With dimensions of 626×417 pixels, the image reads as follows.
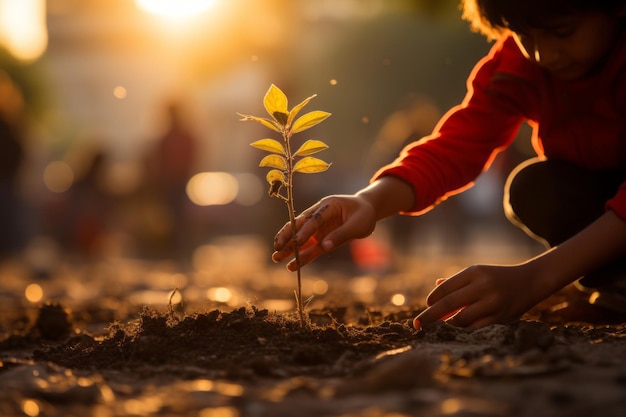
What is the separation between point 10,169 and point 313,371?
27.2 ft

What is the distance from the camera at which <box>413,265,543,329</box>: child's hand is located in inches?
102

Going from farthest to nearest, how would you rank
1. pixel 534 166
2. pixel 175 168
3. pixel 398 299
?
pixel 175 168 < pixel 398 299 < pixel 534 166

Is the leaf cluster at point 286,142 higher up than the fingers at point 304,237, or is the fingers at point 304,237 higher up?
the leaf cluster at point 286,142

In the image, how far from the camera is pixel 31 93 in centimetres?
4094

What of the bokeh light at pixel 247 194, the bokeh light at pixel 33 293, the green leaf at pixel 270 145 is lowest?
the green leaf at pixel 270 145

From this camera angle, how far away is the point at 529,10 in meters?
2.63

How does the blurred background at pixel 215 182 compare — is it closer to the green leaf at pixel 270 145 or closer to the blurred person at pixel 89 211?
the blurred person at pixel 89 211

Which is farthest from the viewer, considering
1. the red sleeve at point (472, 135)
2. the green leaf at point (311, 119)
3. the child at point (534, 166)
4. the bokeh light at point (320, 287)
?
the bokeh light at point (320, 287)

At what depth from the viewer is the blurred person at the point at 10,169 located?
9367 mm

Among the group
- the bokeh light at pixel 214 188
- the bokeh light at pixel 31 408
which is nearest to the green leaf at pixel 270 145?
the bokeh light at pixel 31 408

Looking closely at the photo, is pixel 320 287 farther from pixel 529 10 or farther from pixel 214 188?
pixel 214 188

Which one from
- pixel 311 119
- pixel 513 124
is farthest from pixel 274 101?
pixel 513 124

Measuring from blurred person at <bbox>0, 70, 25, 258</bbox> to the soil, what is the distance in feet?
22.3

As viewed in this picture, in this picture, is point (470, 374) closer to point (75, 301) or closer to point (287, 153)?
point (287, 153)
